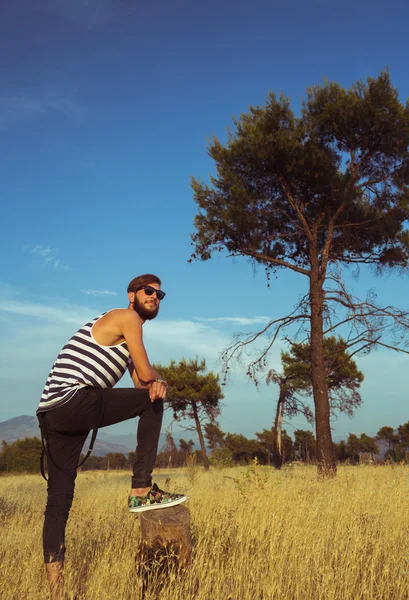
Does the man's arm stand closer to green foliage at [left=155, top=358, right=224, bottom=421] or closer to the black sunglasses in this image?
the black sunglasses

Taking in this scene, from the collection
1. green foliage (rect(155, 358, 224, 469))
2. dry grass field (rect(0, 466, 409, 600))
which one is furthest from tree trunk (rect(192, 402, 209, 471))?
dry grass field (rect(0, 466, 409, 600))

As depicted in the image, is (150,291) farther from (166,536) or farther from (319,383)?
(319,383)

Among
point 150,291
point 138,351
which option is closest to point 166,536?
point 138,351

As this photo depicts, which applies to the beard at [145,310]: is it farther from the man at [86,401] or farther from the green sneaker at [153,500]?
the green sneaker at [153,500]

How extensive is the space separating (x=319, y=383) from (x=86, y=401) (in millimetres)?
9838

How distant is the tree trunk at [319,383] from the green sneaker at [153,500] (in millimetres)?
8809

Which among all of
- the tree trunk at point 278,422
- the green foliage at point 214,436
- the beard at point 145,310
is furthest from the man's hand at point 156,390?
the green foliage at point 214,436

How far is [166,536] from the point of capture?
3879 mm

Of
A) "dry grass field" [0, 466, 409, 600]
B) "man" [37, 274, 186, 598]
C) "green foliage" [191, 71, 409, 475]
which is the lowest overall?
"dry grass field" [0, 466, 409, 600]

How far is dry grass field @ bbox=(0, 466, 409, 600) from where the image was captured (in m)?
3.57

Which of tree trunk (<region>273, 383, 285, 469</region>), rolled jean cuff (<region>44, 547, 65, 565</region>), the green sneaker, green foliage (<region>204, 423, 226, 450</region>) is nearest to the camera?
rolled jean cuff (<region>44, 547, 65, 565</region>)

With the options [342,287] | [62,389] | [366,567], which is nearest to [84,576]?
[62,389]

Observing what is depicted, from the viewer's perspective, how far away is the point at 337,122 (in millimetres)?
12797

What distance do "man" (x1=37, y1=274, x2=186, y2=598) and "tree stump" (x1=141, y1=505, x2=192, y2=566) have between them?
0.30 m
